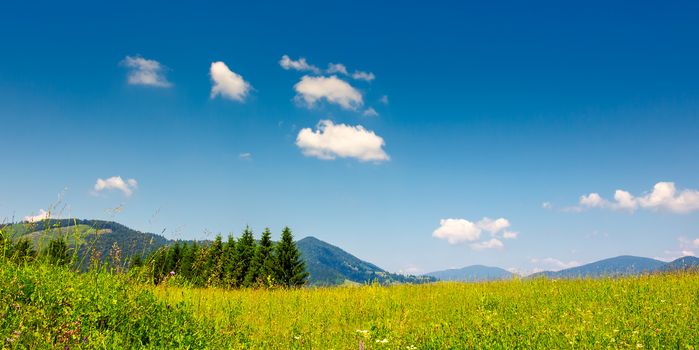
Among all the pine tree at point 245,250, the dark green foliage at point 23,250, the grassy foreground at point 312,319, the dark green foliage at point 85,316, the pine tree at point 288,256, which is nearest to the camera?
the dark green foliage at point 85,316

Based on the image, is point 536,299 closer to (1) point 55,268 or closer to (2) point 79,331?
(2) point 79,331

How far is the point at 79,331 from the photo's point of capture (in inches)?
221

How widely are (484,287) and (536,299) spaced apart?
8.52 ft

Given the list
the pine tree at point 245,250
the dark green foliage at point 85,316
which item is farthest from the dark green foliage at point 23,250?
the pine tree at point 245,250

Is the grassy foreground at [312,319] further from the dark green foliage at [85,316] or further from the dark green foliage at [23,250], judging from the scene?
the dark green foliage at [23,250]

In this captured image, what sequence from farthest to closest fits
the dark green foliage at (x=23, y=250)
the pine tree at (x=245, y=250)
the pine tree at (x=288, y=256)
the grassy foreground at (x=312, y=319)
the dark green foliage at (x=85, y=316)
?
the pine tree at (x=245, y=250)
the pine tree at (x=288, y=256)
the dark green foliage at (x=23, y=250)
the grassy foreground at (x=312, y=319)
the dark green foliage at (x=85, y=316)

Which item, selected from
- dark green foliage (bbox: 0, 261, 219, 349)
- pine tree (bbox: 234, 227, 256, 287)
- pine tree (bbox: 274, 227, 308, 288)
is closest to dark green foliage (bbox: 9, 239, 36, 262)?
dark green foliage (bbox: 0, 261, 219, 349)

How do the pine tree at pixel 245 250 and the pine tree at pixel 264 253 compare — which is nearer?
the pine tree at pixel 264 253

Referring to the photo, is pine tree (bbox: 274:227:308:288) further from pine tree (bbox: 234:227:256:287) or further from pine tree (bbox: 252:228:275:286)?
pine tree (bbox: 234:227:256:287)

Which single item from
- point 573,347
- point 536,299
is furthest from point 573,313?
point 573,347

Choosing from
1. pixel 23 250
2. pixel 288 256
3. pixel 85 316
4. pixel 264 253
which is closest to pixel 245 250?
pixel 264 253

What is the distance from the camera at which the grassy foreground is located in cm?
576

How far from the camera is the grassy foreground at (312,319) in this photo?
5758 mm

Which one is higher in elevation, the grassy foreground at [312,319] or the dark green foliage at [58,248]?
the dark green foliage at [58,248]
